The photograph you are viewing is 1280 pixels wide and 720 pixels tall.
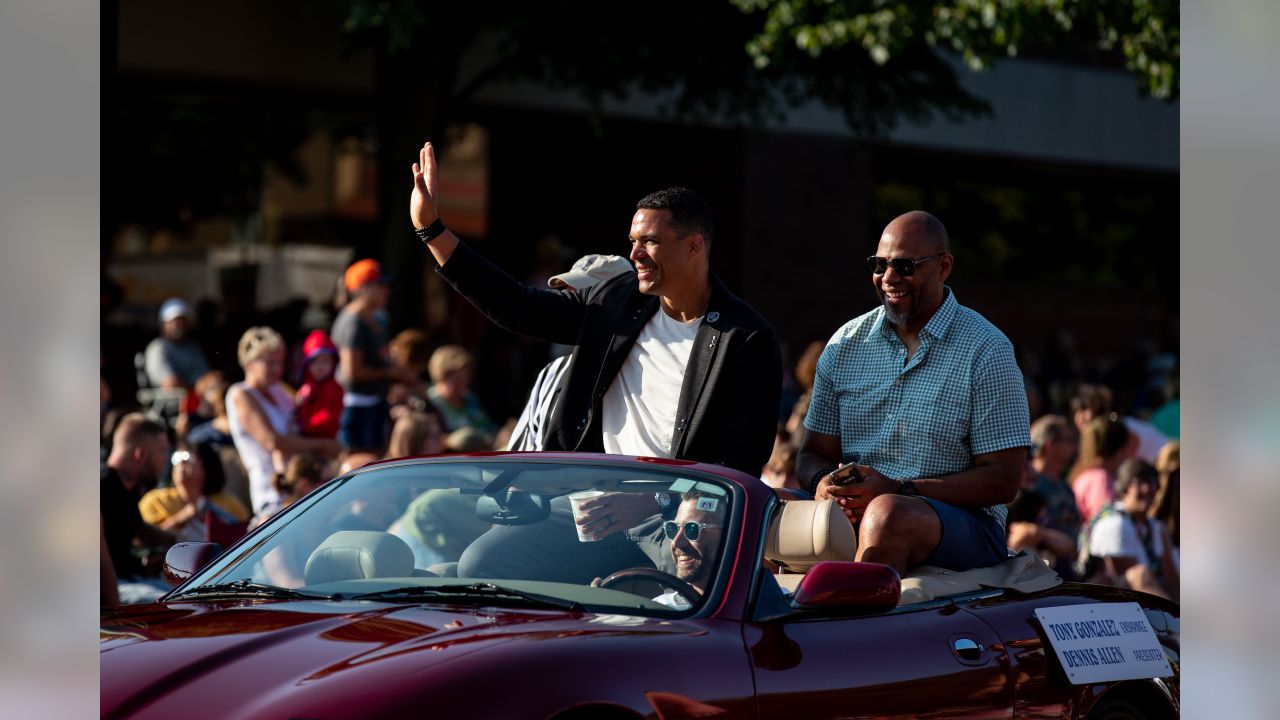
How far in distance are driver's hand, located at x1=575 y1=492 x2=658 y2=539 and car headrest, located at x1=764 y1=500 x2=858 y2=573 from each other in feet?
1.49

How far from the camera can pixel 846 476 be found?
5410 millimetres

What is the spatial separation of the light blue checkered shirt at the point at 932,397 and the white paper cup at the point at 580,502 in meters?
1.57

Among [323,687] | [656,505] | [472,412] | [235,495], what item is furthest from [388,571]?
[472,412]

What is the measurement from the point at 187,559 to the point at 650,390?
1677mm

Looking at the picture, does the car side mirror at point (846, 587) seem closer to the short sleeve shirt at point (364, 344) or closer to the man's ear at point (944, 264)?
the man's ear at point (944, 264)

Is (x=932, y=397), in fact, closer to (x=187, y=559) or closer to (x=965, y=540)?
→ (x=965, y=540)

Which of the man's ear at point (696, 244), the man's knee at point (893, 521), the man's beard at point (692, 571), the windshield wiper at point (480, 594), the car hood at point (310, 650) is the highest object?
the man's ear at point (696, 244)

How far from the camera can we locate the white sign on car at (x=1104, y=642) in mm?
5258

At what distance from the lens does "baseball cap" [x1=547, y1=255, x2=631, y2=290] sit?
6.15 meters

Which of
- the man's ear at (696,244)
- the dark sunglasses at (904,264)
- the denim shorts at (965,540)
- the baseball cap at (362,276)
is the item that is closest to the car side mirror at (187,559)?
the man's ear at (696,244)

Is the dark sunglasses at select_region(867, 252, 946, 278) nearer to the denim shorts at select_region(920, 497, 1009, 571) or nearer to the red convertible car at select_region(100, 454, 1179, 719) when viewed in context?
the denim shorts at select_region(920, 497, 1009, 571)
